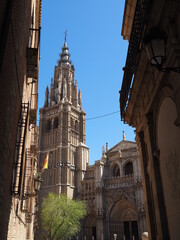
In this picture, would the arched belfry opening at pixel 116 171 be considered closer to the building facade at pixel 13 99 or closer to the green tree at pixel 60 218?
the green tree at pixel 60 218

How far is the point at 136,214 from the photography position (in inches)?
1494

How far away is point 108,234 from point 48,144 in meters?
22.1

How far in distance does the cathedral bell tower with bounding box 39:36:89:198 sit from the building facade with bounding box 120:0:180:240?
39.6 meters

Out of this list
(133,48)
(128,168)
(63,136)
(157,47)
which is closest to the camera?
(157,47)

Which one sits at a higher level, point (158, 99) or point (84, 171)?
point (84, 171)

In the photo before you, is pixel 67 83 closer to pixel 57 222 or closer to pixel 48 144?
pixel 48 144

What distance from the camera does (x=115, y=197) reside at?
40219mm

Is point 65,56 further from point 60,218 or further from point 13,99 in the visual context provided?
point 13,99

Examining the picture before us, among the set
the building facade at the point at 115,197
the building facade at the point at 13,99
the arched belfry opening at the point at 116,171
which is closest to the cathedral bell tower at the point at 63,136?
the building facade at the point at 115,197

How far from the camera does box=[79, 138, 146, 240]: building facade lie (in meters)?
38.3

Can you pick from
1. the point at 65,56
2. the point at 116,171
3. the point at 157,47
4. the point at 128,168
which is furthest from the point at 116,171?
the point at 157,47

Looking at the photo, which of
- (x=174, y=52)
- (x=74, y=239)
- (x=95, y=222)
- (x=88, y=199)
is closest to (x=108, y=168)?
(x=88, y=199)

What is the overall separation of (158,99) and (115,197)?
120 ft

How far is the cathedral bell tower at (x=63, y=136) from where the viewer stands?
47.3 meters
